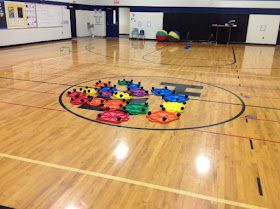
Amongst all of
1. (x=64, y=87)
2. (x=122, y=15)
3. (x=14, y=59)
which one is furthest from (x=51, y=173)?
(x=122, y=15)

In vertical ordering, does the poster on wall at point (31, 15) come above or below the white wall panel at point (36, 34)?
above

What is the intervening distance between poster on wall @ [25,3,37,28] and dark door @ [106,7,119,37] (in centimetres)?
753

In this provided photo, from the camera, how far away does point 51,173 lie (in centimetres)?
307

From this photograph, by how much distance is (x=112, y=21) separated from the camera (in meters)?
22.0

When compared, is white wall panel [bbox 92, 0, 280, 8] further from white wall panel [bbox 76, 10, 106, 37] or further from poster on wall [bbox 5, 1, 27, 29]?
poster on wall [bbox 5, 1, 27, 29]

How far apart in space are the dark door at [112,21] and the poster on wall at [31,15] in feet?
24.7

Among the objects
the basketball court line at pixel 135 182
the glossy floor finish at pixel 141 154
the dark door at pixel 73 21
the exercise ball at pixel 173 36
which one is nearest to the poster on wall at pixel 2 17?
the dark door at pixel 73 21

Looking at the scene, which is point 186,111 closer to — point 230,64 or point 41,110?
point 41,110

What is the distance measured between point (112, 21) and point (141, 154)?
20.0 metres

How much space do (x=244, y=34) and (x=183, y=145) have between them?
17102 millimetres

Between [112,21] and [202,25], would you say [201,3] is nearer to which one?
[202,25]

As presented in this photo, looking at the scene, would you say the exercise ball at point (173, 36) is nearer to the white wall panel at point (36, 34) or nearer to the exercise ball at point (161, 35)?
the exercise ball at point (161, 35)

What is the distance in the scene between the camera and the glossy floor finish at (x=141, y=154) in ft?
8.87

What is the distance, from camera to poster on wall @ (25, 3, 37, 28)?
48.9ft
